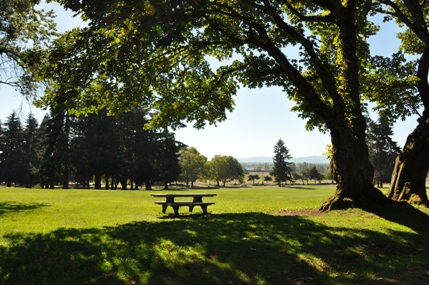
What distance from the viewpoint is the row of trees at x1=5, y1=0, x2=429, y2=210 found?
982 centimetres

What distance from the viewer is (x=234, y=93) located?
65.2 feet

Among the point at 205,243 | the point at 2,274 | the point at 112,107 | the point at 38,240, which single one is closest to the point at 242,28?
the point at 112,107

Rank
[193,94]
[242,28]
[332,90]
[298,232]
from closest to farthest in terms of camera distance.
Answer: [298,232] → [332,90] → [242,28] → [193,94]

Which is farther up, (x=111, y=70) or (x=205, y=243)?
(x=111, y=70)

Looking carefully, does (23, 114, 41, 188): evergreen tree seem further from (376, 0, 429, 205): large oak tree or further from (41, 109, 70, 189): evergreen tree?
(376, 0, 429, 205): large oak tree

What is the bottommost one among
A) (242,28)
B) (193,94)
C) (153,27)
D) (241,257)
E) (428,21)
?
(241,257)

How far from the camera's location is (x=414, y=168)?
52.2 feet

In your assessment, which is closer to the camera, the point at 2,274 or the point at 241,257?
the point at 2,274

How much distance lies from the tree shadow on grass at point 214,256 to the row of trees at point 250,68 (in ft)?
15.3

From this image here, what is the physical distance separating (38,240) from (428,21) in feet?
76.8

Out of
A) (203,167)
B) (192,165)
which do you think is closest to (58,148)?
(192,165)

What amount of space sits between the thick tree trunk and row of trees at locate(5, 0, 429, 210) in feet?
0.15

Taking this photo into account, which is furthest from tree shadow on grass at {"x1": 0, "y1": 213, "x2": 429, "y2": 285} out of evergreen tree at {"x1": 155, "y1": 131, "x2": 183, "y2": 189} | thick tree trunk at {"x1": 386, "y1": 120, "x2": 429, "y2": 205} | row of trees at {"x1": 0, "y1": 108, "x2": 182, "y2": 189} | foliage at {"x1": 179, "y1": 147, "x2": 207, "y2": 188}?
foliage at {"x1": 179, "y1": 147, "x2": 207, "y2": 188}

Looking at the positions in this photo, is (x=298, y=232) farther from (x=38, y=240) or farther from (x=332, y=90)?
(x=38, y=240)
